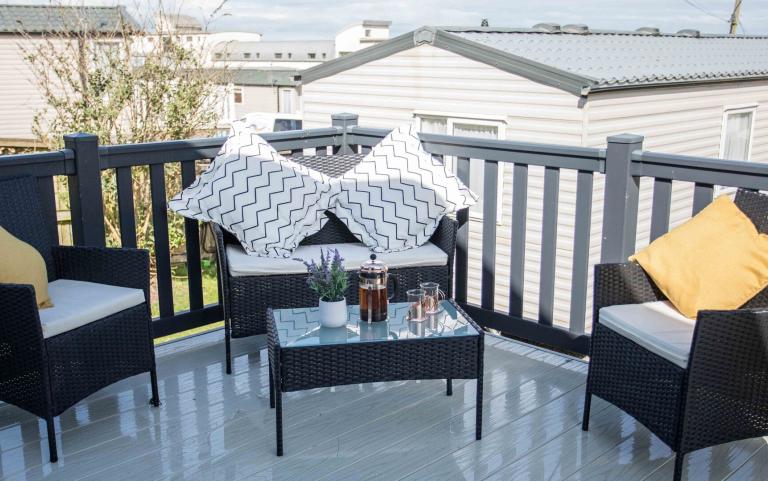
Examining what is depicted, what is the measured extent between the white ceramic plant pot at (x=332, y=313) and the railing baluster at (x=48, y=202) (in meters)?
1.25

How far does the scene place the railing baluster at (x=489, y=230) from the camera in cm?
378

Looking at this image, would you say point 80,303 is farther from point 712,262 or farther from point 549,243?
point 712,262

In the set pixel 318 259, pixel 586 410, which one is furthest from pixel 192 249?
pixel 586 410

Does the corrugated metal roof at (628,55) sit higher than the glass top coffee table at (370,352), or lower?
higher

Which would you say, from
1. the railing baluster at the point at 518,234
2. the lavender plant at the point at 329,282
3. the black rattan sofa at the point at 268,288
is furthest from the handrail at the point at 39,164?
the railing baluster at the point at 518,234

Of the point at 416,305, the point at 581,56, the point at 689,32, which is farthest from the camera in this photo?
the point at 689,32

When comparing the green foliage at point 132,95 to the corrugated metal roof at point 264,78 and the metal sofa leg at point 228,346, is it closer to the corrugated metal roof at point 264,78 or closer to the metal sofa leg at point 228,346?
the metal sofa leg at point 228,346

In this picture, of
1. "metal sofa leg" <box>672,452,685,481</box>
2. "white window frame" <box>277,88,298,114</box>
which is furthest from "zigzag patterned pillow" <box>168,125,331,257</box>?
"white window frame" <box>277,88,298,114</box>

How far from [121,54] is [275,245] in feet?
18.3

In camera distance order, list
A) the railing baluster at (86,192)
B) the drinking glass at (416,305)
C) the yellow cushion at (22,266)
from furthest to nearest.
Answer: the railing baluster at (86,192) < the drinking glass at (416,305) < the yellow cushion at (22,266)

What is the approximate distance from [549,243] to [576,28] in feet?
28.5

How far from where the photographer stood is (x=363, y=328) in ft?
9.09

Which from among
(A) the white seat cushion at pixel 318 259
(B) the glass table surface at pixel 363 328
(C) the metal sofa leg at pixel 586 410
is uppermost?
(A) the white seat cushion at pixel 318 259

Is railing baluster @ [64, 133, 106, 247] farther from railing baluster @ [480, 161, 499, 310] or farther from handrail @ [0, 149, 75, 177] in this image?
railing baluster @ [480, 161, 499, 310]
